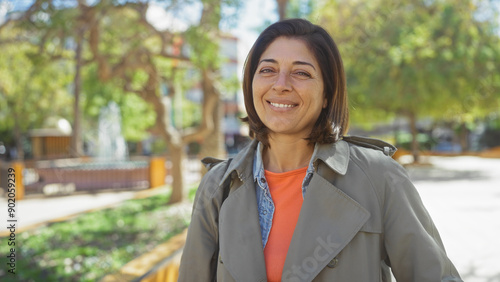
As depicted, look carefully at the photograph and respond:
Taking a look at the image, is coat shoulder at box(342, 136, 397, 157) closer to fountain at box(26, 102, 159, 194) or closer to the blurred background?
the blurred background

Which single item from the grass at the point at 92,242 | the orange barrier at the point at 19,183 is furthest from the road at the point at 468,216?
the orange barrier at the point at 19,183

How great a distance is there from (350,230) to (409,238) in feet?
0.66

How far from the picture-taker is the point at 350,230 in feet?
4.97

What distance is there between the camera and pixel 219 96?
10.1m

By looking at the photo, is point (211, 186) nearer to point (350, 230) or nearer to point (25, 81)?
point (350, 230)

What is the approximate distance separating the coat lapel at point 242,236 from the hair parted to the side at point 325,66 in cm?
37

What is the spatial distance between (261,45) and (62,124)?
26754mm

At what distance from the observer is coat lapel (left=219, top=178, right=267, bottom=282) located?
1.62m

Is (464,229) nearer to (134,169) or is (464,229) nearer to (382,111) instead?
(134,169)

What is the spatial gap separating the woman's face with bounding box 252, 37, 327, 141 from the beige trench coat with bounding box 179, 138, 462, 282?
169 millimetres

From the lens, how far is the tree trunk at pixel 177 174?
10.1 m

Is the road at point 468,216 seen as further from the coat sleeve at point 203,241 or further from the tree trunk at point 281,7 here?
the coat sleeve at point 203,241

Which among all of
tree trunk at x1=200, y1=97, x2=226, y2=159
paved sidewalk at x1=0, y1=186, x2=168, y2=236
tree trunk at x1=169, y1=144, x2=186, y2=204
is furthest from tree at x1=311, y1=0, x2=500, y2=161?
paved sidewalk at x1=0, y1=186, x2=168, y2=236

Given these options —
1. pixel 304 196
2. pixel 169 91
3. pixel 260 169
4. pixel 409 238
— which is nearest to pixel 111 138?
pixel 169 91
